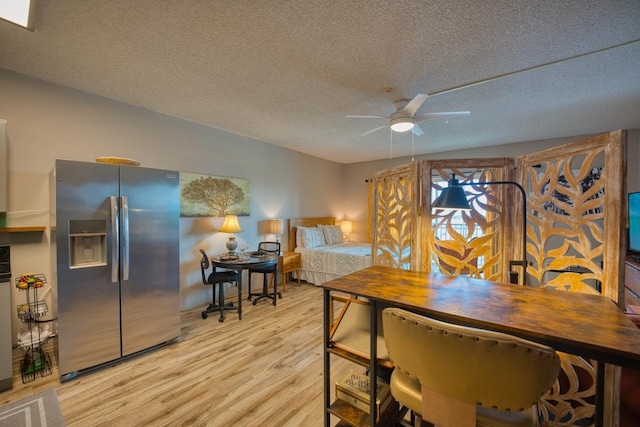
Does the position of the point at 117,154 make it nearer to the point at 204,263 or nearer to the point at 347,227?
the point at 204,263

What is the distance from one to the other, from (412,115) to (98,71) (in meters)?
2.94

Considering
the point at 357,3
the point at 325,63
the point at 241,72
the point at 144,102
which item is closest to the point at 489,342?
the point at 357,3

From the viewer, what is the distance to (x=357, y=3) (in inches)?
60.1

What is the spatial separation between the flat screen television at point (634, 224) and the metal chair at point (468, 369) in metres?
3.70

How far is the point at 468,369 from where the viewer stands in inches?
33.4

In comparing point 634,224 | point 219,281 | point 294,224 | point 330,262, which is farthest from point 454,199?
point 294,224

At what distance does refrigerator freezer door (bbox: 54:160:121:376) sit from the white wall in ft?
2.35

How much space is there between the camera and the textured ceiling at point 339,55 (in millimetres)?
1600

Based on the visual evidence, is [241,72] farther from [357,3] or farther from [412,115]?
[412,115]

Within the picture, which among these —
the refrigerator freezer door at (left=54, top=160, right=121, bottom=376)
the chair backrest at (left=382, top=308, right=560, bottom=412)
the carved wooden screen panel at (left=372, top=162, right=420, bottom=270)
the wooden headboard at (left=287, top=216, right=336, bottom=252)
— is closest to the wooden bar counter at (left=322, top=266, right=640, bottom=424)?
the chair backrest at (left=382, top=308, right=560, bottom=412)

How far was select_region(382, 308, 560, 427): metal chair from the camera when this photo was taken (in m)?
0.78

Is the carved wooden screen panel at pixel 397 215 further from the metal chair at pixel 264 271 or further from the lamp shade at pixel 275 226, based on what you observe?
the lamp shade at pixel 275 226

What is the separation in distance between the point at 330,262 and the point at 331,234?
1149 millimetres

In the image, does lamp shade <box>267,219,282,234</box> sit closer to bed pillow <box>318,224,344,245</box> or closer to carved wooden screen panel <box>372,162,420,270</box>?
bed pillow <box>318,224,344,245</box>
